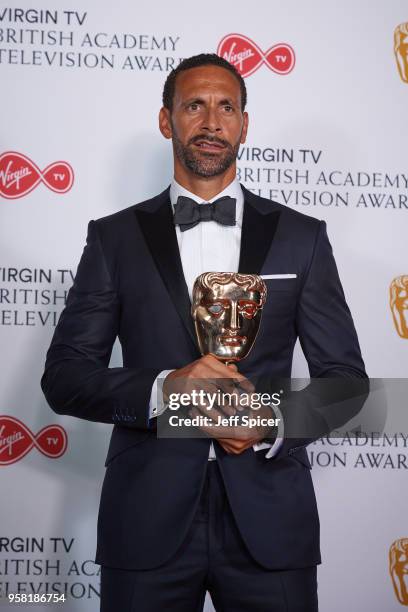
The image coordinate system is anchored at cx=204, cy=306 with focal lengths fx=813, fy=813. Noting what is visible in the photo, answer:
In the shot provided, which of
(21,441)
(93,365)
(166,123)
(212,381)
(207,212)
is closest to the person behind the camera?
(212,381)

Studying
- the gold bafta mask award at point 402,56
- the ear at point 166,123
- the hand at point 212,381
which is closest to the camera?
the hand at point 212,381

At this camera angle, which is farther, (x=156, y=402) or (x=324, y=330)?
(x=324, y=330)

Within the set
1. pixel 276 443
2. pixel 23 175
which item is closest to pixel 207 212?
pixel 276 443

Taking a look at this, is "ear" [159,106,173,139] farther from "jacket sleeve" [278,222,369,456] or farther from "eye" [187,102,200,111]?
"jacket sleeve" [278,222,369,456]

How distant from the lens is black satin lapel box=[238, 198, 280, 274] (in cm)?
185

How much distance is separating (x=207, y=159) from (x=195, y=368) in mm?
624

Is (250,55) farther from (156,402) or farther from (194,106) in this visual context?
(156,402)

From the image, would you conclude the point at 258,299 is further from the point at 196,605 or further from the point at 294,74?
the point at 294,74

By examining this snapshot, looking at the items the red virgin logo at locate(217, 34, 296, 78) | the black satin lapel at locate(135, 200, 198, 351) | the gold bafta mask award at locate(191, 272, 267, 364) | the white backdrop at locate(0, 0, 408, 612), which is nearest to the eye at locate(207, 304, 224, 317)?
the gold bafta mask award at locate(191, 272, 267, 364)

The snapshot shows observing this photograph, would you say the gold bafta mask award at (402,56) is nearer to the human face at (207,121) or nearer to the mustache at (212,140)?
the human face at (207,121)

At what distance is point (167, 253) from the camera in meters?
1.88

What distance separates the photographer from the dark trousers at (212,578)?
1710mm

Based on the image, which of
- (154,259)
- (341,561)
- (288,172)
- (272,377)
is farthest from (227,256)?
(341,561)

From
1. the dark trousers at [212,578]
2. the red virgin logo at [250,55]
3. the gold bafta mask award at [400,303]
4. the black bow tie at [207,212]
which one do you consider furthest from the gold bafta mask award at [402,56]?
the dark trousers at [212,578]
